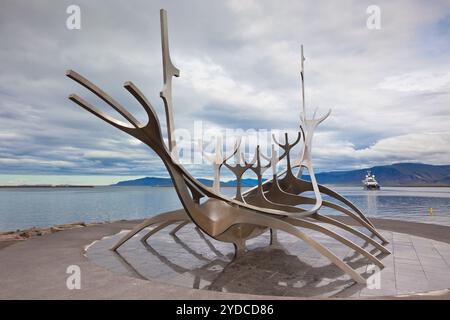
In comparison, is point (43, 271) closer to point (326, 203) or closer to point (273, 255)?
point (273, 255)

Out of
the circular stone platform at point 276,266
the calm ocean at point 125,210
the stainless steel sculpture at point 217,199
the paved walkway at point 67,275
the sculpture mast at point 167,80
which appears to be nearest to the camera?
the paved walkway at point 67,275

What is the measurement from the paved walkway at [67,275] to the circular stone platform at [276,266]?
15 cm

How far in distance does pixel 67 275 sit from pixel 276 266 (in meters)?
5.02

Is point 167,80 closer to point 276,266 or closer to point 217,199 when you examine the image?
point 217,199

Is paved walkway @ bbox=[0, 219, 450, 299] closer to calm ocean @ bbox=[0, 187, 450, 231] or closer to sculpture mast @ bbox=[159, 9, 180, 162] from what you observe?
sculpture mast @ bbox=[159, 9, 180, 162]

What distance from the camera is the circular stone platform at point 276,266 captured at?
661 centimetres

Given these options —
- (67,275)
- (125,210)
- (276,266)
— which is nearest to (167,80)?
(67,275)

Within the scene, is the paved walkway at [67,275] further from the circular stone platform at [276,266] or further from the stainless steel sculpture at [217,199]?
the stainless steel sculpture at [217,199]

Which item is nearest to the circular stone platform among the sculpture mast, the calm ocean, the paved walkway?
the paved walkway

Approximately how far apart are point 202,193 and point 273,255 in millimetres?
2908

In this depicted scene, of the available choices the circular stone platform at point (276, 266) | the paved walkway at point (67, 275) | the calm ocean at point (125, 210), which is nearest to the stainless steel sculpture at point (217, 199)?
the circular stone platform at point (276, 266)

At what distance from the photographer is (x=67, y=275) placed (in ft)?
24.1

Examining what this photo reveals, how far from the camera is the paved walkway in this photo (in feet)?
19.9

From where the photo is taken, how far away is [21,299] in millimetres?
5883
